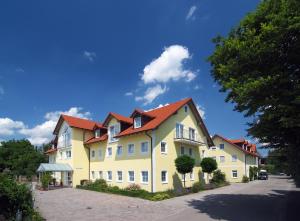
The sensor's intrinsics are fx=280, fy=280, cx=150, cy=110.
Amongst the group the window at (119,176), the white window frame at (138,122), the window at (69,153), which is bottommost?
the window at (119,176)

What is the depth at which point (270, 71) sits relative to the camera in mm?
13586

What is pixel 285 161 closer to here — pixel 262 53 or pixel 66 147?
pixel 262 53

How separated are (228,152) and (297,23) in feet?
142

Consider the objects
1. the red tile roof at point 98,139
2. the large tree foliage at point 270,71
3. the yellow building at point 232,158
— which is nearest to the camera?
the large tree foliage at point 270,71

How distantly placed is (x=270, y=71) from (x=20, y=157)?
5698 cm

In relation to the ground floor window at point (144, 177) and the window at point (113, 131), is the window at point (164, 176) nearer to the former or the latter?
the ground floor window at point (144, 177)

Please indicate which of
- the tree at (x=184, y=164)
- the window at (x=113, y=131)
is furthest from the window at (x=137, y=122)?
the tree at (x=184, y=164)

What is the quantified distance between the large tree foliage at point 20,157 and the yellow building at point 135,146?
16.1 metres

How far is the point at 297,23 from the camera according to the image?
1160cm

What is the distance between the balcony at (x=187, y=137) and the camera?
31.4 m

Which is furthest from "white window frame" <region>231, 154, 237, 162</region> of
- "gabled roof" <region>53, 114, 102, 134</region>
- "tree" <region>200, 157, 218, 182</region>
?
"gabled roof" <region>53, 114, 102, 134</region>

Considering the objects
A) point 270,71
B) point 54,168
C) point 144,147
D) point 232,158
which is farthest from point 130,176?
point 232,158

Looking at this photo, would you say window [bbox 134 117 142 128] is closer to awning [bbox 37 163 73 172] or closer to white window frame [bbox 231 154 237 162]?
awning [bbox 37 163 73 172]

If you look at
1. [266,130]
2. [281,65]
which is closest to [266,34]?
[281,65]
